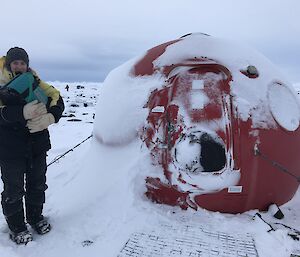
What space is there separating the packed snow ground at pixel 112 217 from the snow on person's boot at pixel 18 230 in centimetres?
6

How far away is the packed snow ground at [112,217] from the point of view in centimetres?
310

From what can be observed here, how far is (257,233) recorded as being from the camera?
10.7 feet

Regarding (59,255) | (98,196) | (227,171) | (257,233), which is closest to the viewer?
(59,255)

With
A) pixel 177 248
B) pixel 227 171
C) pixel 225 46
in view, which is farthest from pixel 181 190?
pixel 225 46

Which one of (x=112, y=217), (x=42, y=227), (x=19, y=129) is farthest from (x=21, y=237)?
(x=19, y=129)

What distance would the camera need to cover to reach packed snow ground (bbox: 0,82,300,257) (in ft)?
10.2

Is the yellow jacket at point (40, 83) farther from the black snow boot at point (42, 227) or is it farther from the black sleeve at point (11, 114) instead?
the black snow boot at point (42, 227)

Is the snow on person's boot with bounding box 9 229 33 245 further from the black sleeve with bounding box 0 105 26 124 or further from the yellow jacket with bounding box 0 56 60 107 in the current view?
the yellow jacket with bounding box 0 56 60 107

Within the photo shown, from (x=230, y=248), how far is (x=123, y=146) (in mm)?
1535

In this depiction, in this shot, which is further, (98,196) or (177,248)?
(98,196)

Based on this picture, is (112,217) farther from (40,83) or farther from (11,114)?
(40,83)

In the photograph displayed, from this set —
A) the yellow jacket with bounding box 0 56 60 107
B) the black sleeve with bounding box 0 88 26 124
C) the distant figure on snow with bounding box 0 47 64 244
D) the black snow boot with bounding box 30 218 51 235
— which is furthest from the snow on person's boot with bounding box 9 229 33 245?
the yellow jacket with bounding box 0 56 60 107

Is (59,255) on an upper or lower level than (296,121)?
lower

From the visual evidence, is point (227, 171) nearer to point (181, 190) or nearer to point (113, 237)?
point (181, 190)
